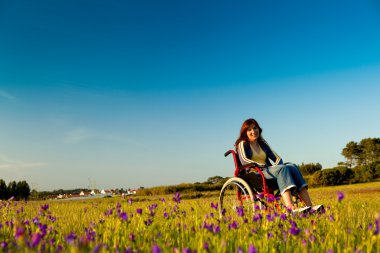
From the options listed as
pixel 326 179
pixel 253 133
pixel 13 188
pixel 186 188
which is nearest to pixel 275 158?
pixel 253 133

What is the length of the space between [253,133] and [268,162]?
607 mm

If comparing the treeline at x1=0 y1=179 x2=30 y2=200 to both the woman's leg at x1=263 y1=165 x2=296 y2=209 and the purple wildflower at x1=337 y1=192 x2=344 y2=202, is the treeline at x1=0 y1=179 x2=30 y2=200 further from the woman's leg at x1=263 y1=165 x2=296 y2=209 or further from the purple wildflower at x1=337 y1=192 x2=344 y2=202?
the purple wildflower at x1=337 y1=192 x2=344 y2=202

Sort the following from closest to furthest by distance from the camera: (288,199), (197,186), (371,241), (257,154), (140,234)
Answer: (371,241) < (140,234) < (288,199) < (257,154) < (197,186)

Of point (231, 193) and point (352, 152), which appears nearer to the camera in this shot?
point (231, 193)

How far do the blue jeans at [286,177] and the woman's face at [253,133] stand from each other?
97cm

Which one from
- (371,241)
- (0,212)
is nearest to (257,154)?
(371,241)

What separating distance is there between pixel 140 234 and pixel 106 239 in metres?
0.38

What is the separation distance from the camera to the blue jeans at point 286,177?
4502 mm

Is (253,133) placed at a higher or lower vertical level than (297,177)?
higher

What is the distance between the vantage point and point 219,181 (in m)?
25.2

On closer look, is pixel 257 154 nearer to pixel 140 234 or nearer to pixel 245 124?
pixel 245 124

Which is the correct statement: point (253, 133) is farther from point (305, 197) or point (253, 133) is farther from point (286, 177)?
point (305, 197)

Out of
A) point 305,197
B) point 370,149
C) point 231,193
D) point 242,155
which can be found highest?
point 370,149

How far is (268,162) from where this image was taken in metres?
5.87
